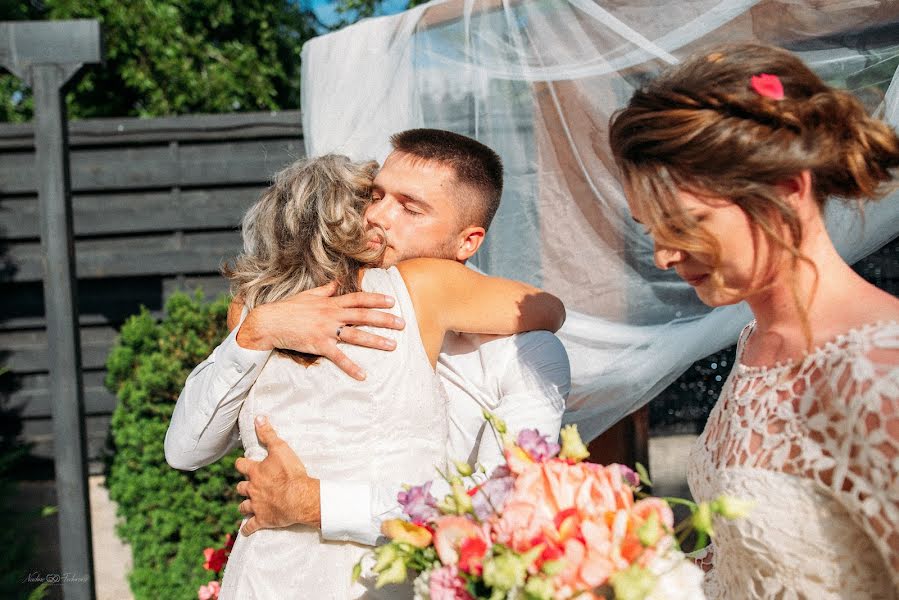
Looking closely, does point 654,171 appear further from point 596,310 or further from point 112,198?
point 112,198

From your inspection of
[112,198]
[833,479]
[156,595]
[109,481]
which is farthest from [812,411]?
[112,198]

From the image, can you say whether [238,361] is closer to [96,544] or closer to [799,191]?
[799,191]

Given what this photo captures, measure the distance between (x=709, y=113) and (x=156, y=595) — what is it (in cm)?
371

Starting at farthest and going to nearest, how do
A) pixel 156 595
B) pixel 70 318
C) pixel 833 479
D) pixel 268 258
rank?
pixel 156 595 < pixel 70 318 < pixel 268 258 < pixel 833 479

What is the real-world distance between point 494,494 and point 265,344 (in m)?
0.72

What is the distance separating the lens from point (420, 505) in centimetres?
124

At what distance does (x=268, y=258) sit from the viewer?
1.90 m

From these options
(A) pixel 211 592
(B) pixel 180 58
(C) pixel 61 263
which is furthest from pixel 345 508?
(B) pixel 180 58

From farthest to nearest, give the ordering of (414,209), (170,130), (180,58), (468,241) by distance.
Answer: (180,58) < (170,130) < (468,241) < (414,209)

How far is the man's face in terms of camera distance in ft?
6.45

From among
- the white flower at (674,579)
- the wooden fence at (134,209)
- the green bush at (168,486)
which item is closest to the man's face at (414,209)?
the white flower at (674,579)

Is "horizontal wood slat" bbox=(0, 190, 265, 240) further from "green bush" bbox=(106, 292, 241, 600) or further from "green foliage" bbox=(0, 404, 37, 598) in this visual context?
"green foliage" bbox=(0, 404, 37, 598)

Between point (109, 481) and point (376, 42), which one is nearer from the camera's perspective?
point (376, 42)

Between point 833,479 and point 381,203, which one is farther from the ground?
point 381,203
